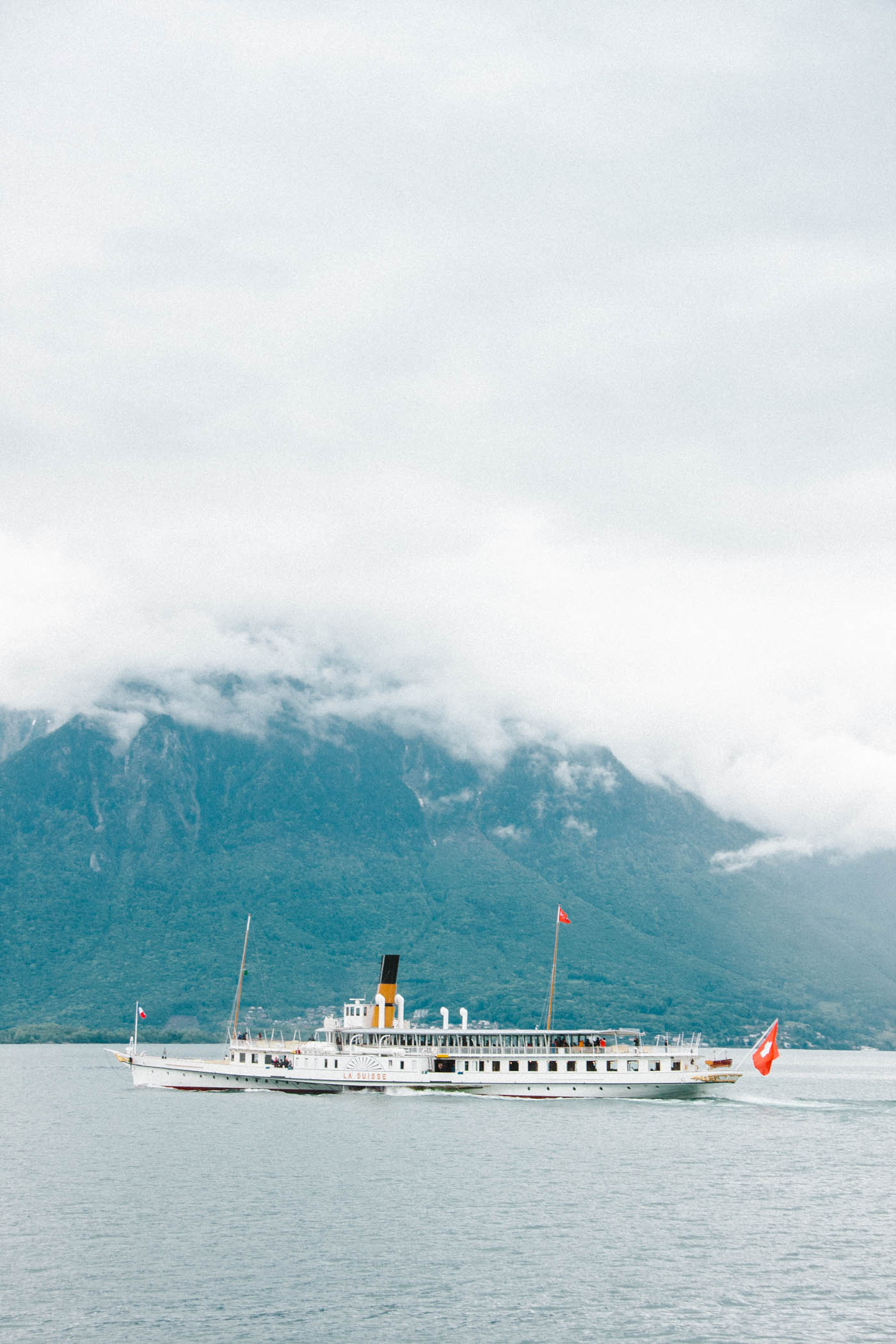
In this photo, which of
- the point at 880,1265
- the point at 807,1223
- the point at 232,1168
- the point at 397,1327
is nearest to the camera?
the point at 397,1327

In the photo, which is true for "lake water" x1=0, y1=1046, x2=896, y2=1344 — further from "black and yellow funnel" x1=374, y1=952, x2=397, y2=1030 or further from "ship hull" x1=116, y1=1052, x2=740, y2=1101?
"black and yellow funnel" x1=374, y1=952, x2=397, y2=1030

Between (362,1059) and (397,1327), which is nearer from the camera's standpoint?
(397,1327)

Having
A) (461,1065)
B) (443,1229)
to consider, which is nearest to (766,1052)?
(461,1065)

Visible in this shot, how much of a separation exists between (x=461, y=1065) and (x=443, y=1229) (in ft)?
206

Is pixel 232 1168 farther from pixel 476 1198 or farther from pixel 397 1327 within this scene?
pixel 397 1327

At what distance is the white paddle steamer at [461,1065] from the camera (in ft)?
407

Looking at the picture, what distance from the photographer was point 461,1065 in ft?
412

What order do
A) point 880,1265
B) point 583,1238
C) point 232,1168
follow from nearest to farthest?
point 880,1265, point 583,1238, point 232,1168

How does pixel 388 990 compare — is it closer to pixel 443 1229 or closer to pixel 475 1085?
pixel 475 1085

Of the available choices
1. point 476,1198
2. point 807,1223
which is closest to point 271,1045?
point 476,1198

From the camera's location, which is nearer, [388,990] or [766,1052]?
[766,1052]

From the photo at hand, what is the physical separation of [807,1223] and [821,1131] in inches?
1791

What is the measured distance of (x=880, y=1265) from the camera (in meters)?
57.9

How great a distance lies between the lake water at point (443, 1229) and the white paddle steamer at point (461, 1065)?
10.8 m
